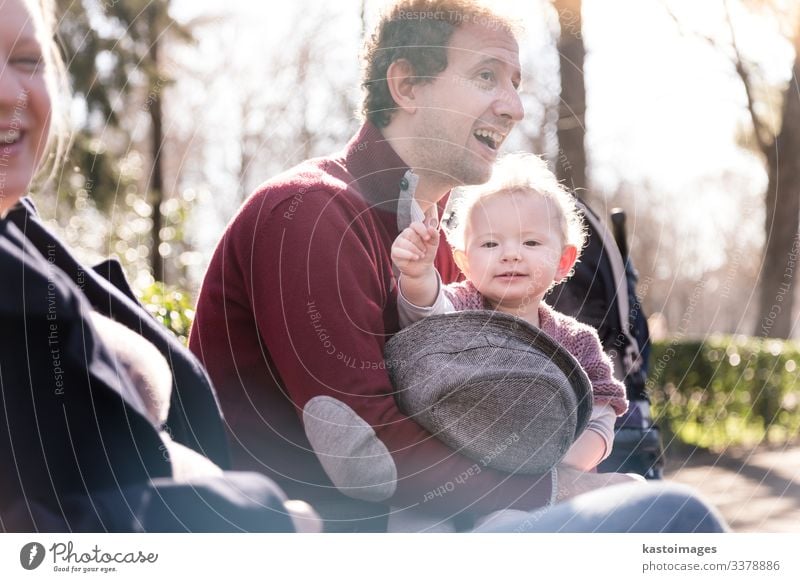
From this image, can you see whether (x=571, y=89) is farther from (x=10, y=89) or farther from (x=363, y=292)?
(x=10, y=89)

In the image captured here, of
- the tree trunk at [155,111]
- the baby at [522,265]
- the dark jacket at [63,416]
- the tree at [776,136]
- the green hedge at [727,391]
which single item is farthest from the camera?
the green hedge at [727,391]

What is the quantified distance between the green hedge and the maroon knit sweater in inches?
106

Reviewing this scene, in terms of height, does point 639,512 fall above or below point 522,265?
below

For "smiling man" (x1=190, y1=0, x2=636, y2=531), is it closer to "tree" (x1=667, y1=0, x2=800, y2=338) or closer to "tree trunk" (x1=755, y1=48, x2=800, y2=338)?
"tree" (x1=667, y1=0, x2=800, y2=338)

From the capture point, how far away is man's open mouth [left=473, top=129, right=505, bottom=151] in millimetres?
1372

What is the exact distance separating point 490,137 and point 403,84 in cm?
16

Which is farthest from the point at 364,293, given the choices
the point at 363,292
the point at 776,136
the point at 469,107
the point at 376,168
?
the point at 776,136

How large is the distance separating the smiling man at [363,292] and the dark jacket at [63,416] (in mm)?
193

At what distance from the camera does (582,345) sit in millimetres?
1387

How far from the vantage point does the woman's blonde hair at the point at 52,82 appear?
45.1 inches

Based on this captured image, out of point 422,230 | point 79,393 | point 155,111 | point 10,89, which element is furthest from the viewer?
point 155,111
